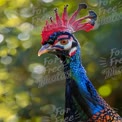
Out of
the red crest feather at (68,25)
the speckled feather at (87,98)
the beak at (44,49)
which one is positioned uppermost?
the red crest feather at (68,25)

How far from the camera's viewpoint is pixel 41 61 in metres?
1.62

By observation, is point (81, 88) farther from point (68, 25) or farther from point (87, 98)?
point (68, 25)

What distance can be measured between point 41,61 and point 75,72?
183 millimetres

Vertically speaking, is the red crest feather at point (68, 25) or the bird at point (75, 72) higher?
the red crest feather at point (68, 25)

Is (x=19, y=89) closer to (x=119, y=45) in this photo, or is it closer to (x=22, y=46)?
(x=22, y=46)

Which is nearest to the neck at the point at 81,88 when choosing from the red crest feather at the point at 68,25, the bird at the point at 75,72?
the bird at the point at 75,72

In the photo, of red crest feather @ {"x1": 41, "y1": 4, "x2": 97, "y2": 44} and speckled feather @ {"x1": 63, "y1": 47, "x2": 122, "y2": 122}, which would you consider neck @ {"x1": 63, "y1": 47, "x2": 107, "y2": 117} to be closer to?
speckled feather @ {"x1": 63, "y1": 47, "x2": 122, "y2": 122}

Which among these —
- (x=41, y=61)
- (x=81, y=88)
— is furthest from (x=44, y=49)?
(x=81, y=88)

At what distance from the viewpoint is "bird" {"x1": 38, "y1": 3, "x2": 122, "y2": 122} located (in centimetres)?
150

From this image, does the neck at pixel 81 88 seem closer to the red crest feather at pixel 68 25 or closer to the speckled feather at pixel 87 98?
the speckled feather at pixel 87 98

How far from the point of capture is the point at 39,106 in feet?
5.32

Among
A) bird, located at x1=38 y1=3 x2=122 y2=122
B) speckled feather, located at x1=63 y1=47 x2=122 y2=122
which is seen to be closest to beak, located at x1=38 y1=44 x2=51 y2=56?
bird, located at x1=38 y1=3 x2=122 y2=122

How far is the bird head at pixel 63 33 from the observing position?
1509 millimetres

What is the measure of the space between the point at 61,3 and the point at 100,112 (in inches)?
20.9
